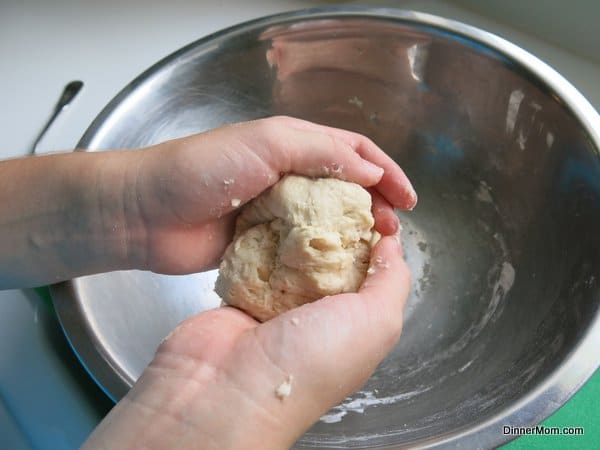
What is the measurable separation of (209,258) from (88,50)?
2.41 feet

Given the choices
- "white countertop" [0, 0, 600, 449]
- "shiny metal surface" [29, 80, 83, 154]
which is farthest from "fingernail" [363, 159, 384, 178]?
"shiny metal surface" [29, 80, 83, 154]

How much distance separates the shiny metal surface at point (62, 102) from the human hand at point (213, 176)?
48 centimetres

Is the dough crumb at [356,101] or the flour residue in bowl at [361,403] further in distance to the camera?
the dough crumb at [356,101]

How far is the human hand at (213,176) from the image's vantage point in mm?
772

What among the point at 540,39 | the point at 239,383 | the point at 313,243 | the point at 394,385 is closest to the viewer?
the point at 239,383

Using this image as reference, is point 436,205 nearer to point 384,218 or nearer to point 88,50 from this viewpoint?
point 384,218

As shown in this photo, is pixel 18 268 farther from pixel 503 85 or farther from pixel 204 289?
pixel 503 85

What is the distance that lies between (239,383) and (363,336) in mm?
157

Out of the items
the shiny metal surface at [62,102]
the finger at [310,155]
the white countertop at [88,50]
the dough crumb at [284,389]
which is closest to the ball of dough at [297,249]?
the finger at [310,155]

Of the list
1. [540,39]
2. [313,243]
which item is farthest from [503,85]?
[313,243]

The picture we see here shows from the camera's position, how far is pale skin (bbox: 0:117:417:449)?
0.61m

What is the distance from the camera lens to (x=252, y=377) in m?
0.62

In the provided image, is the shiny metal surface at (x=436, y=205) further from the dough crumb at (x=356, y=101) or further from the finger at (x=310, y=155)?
the finger at (x=310, y=155)

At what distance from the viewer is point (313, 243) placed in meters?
0.77
